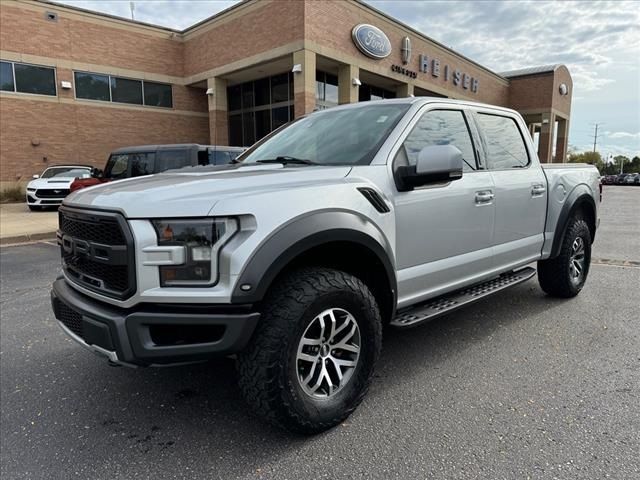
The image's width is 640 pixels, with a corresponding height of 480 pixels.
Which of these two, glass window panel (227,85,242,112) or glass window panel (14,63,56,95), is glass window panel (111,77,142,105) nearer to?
glass window panel (14,63,56,95)

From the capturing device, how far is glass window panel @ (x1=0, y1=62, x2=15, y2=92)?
18406 mm

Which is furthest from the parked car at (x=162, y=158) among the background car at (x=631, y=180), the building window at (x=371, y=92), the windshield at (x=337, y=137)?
the background car at (x=631, y=180)

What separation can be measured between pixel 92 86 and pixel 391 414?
22.1 metres

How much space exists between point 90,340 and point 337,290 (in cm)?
127

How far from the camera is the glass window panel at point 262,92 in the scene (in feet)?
72.1

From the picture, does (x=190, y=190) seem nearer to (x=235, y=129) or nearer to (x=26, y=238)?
(x=26, y=238)

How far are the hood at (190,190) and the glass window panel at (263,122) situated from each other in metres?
20.0

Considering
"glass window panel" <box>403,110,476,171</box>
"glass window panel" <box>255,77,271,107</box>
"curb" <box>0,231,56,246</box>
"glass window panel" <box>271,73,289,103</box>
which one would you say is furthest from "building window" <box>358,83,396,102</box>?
"glass window panel" <box>403,110,476,171</box>

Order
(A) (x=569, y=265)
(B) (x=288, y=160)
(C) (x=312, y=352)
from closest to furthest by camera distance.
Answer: (C) (x=312, y=352) → (B) (x=288, y=160) → (A) (x=569, y=265)

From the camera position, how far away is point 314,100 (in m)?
18.0

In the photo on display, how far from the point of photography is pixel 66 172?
16.1 meters

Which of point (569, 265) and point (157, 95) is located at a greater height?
point (157, 95)

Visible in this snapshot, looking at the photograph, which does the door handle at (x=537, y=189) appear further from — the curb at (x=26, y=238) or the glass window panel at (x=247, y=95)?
the glass window panel at (x=247, y=95)

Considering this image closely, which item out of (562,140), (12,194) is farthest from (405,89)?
(562,140)
